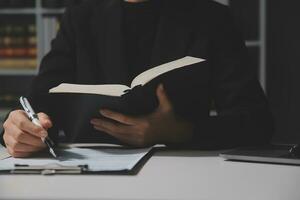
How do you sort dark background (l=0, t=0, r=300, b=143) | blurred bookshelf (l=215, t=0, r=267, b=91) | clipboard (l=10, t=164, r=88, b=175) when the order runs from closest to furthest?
clipboard (l=10, t=164, r=88, b=175)
blurred bookshelf (l=215, t=0, r=267, b=91)
dark background (l=0, t=0, r=300, b=143)

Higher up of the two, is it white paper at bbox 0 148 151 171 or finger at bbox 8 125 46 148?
finger at bbox 8 125 46 148

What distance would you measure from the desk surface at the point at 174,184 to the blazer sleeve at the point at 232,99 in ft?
0.87

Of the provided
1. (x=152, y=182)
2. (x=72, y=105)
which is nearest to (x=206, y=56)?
(x=72, y=105)

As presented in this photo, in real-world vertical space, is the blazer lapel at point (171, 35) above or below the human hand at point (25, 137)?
above

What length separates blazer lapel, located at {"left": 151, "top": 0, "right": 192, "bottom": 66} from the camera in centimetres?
152

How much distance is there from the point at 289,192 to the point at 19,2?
248 cm

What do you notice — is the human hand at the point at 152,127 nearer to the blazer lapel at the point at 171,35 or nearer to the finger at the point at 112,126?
the finger at the point at 112,126

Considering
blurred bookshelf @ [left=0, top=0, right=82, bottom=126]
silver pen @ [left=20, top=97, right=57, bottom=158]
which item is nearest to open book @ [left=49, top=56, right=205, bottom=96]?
silver pen @ [left=20, top=97, right=57, bottom=158]

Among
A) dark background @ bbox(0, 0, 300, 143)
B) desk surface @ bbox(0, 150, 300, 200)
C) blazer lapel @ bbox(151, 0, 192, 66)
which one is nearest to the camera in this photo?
desk surface @ bbox(0, 150, 300, 200)

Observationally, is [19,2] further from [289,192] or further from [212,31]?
[289,192]

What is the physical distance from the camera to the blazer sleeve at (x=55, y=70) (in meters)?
1.41

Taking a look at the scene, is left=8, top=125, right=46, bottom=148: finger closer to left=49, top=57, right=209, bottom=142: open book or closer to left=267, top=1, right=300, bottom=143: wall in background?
left=49, top=57, right=209, bottom=142: open book

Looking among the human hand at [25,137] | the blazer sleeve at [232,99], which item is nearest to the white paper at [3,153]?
the human hand at [25,137]

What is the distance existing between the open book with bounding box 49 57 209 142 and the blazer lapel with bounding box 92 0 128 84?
155mm
